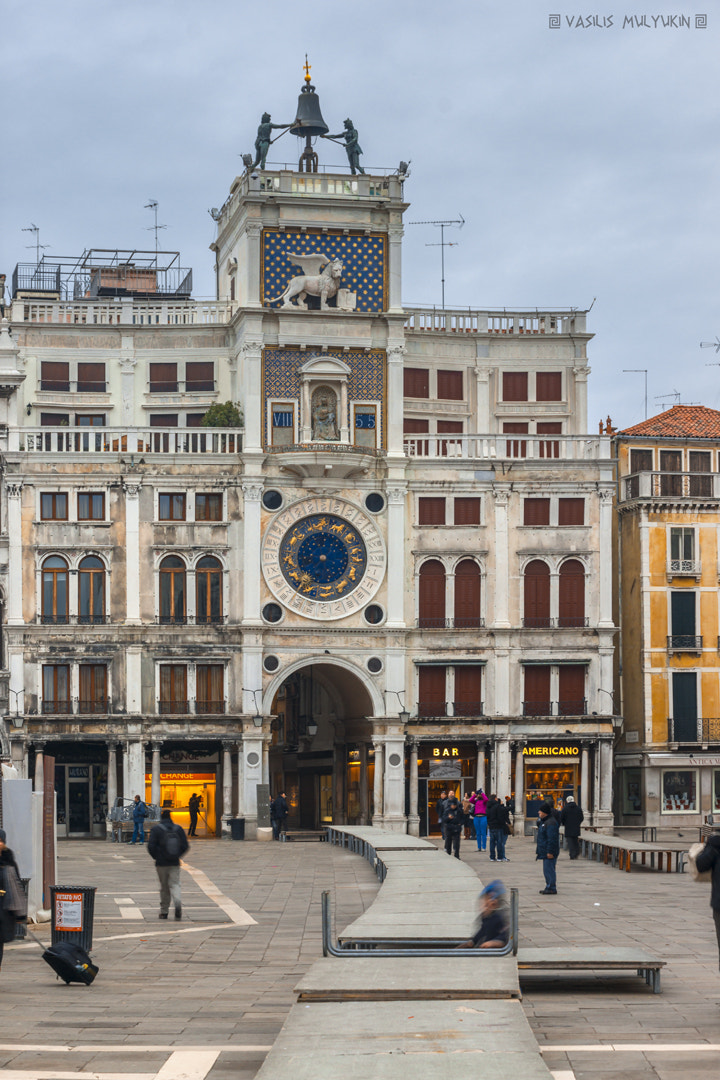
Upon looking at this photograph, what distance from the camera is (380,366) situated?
69.9 meters

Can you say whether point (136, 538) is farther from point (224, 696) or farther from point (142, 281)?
point (142, 281)

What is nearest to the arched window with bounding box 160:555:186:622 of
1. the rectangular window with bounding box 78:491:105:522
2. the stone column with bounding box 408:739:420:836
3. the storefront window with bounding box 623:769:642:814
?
the rectangular window with bounding box 78:491:105:522

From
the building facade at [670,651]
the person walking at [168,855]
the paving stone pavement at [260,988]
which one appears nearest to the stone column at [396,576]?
the building facade at [670,651]

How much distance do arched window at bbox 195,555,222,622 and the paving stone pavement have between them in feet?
90.2

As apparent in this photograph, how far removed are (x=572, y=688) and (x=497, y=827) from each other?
2372 cm

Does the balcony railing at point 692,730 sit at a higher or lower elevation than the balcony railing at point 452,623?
lower

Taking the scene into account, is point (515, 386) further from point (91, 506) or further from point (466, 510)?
point (91, 506)

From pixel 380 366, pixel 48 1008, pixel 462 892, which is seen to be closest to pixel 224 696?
pixel 380 366

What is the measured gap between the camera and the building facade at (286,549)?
220ft

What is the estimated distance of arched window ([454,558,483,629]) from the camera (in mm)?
69750

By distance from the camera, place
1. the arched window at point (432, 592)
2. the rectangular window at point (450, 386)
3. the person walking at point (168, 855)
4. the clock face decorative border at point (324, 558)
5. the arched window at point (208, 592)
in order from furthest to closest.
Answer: the rectangular window at point (450, 386) < the arched window at point (432, 592) < the clock face decorative border at point (324, 558) < the arched window at point (208, 592) < the person walking at point (168, 855)

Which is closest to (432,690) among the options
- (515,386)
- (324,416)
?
(324,416)

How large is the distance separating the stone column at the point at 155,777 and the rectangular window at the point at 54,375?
1602 centimetres

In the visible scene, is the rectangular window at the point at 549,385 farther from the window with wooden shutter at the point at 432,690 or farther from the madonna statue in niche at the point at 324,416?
the window with wooden shutter at the point at 432,690
